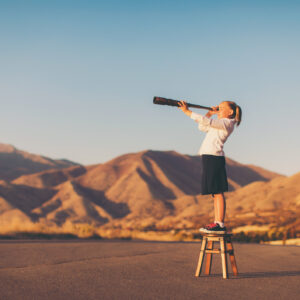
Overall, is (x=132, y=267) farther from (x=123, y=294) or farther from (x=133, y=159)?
(x=133, y=159)

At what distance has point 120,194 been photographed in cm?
8181

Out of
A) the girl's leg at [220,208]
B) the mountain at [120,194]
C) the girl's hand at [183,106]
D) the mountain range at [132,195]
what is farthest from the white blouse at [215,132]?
the mountain at [120,194]

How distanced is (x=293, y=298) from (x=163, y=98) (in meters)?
2.79

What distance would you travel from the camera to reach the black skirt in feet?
19.3

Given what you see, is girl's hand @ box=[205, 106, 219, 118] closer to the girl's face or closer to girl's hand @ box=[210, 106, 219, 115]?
girl's hand @ box=[210, 106, 219, 115]

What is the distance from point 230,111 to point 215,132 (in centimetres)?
→ 42

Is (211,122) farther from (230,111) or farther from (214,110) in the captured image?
(214,110)

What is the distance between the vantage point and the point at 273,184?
63.8 metres

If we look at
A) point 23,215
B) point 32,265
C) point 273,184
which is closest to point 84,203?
point 23,215

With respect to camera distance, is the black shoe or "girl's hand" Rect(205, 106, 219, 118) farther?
"girl's hand" Rect(205, 106, 219, 118)

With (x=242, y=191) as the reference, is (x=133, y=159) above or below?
above

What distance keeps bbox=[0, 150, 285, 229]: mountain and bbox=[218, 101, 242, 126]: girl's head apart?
46052 mm

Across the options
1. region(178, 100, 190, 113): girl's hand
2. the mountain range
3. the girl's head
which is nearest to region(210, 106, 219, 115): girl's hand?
the girl's head

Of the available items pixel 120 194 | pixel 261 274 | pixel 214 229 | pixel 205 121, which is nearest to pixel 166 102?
pixel 205 121
